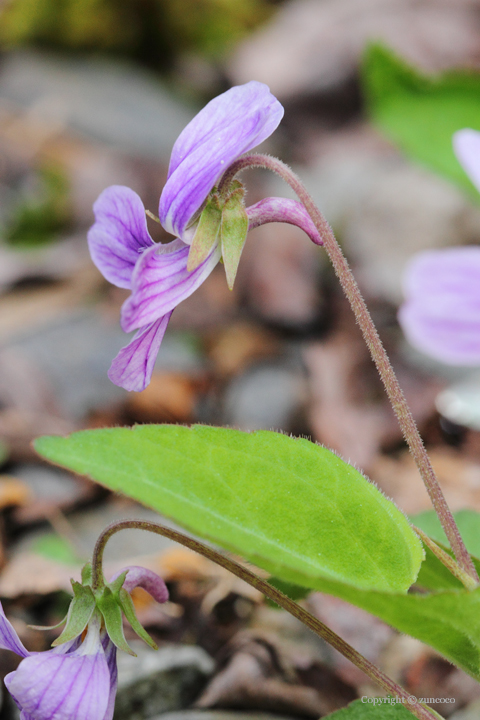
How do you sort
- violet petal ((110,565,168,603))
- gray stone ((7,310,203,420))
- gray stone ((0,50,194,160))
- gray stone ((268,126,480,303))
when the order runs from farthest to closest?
gray stone ((0,50,194,160)), gray stone ((268,126,480,303)), gray stone ((7,310,203,420)), violet petal ((110,565,168,603))

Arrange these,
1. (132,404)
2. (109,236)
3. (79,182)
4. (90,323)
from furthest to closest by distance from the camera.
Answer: (79,182), (90,323), (132,404), (109,236)

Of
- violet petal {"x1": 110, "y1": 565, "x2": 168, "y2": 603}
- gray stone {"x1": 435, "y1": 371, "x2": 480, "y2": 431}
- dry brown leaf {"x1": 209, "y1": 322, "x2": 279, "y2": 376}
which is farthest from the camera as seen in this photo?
dry brown leaf {"x1": 209, "y1": 322, "x2": 279, "y2": 376}

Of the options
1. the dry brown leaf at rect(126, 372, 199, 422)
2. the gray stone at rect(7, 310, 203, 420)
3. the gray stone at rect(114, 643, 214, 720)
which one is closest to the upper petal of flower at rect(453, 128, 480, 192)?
the gray stone at rect(114, 643, 214, 720)

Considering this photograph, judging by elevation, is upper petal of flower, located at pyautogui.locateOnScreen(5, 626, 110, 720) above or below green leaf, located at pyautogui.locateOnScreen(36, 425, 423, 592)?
below

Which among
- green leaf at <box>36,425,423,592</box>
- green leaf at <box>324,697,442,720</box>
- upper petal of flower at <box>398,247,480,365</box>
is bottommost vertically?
green leaf at <box>324,697,442,720</box>

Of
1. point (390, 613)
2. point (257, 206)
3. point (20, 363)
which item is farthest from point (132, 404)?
point (390, 613)

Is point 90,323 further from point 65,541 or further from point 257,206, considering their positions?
point 257,206

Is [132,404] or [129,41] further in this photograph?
[129,41]

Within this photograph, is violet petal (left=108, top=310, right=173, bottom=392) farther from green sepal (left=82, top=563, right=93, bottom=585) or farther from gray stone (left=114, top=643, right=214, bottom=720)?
gray stone (left=114, top=643, right=214, bottom=720)
